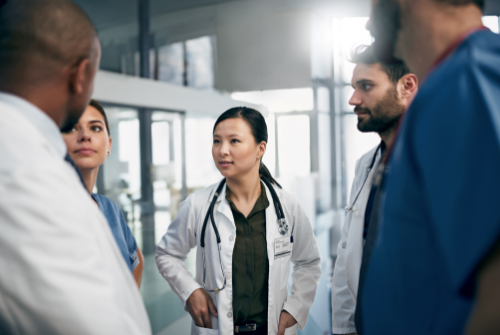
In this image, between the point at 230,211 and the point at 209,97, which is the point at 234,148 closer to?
the point at 230,211

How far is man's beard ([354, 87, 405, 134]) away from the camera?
1.56m

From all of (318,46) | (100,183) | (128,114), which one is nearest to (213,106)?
(128,114)

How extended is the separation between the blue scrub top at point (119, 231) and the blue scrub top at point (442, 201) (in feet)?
3.52

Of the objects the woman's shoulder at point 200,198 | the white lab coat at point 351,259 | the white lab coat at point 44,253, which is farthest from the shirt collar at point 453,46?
the woman's shoulder at point 200,198

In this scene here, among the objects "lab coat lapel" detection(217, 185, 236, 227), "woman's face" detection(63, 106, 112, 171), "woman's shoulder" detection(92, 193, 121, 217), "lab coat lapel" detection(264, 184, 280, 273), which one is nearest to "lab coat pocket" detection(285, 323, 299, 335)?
"lab coat lapel" detection(264, 184, 280, 273)

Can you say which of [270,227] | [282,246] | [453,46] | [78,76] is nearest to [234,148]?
[270,227]

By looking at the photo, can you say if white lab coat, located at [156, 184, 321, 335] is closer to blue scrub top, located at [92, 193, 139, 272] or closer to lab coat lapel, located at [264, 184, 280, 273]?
lab coat lapel, located at [264, 184, 280, 273]

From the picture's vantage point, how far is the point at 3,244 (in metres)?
0.56

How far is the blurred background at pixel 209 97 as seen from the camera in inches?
149

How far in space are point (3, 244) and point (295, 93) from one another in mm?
9184

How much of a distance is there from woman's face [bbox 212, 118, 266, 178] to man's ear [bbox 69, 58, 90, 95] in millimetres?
904

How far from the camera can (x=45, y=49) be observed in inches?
28.4

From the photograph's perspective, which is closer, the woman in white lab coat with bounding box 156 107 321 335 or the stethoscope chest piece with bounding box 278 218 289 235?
the woman in white lab coat with bounding box 156 107 321 335

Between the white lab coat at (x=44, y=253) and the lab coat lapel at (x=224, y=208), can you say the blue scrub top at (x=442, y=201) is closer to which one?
the white lab coat at (x=44, y=253)
